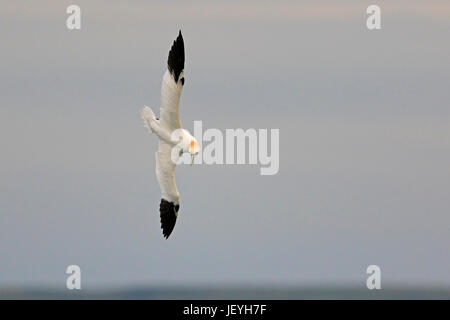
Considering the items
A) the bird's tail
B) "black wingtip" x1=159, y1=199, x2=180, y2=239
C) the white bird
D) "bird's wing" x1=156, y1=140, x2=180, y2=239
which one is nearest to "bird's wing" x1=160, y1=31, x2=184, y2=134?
the white bird

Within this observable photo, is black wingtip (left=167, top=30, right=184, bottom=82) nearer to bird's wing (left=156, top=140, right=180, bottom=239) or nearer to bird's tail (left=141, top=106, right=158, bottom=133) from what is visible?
bird's tail (left=141, top=106, right=158, bottom=133)

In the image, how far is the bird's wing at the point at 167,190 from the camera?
31.7 metres

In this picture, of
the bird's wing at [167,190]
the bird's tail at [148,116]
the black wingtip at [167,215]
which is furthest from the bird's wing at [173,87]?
the black wingtip at [167,215]

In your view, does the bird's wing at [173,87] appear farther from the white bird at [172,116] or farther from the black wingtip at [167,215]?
the black wingtip at [167,215]

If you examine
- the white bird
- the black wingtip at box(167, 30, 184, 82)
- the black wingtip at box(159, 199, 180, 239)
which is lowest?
the black wingtip at box(159, 199, 180, 239)

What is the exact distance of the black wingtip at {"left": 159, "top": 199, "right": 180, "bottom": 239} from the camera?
33625 mm

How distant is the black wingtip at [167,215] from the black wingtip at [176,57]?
231 inches

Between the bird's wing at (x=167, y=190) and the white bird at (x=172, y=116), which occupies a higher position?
the white bird at (x=172, y=116)

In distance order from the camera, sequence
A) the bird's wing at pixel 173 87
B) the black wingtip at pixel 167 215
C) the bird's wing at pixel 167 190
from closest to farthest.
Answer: the bird's wing at pixel 173 87 < the bird's wing at pixel 167 190 < the black wingtip at pixel 167 215

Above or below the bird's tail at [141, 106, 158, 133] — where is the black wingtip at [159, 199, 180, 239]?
below

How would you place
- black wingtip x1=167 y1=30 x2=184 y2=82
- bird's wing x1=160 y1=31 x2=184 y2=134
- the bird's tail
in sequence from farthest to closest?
the bird's tail
black wingtip x1=167 y1=30 x2=184 y2=82
bird's wing x1=160 y1=31 x2=184 y2=134
